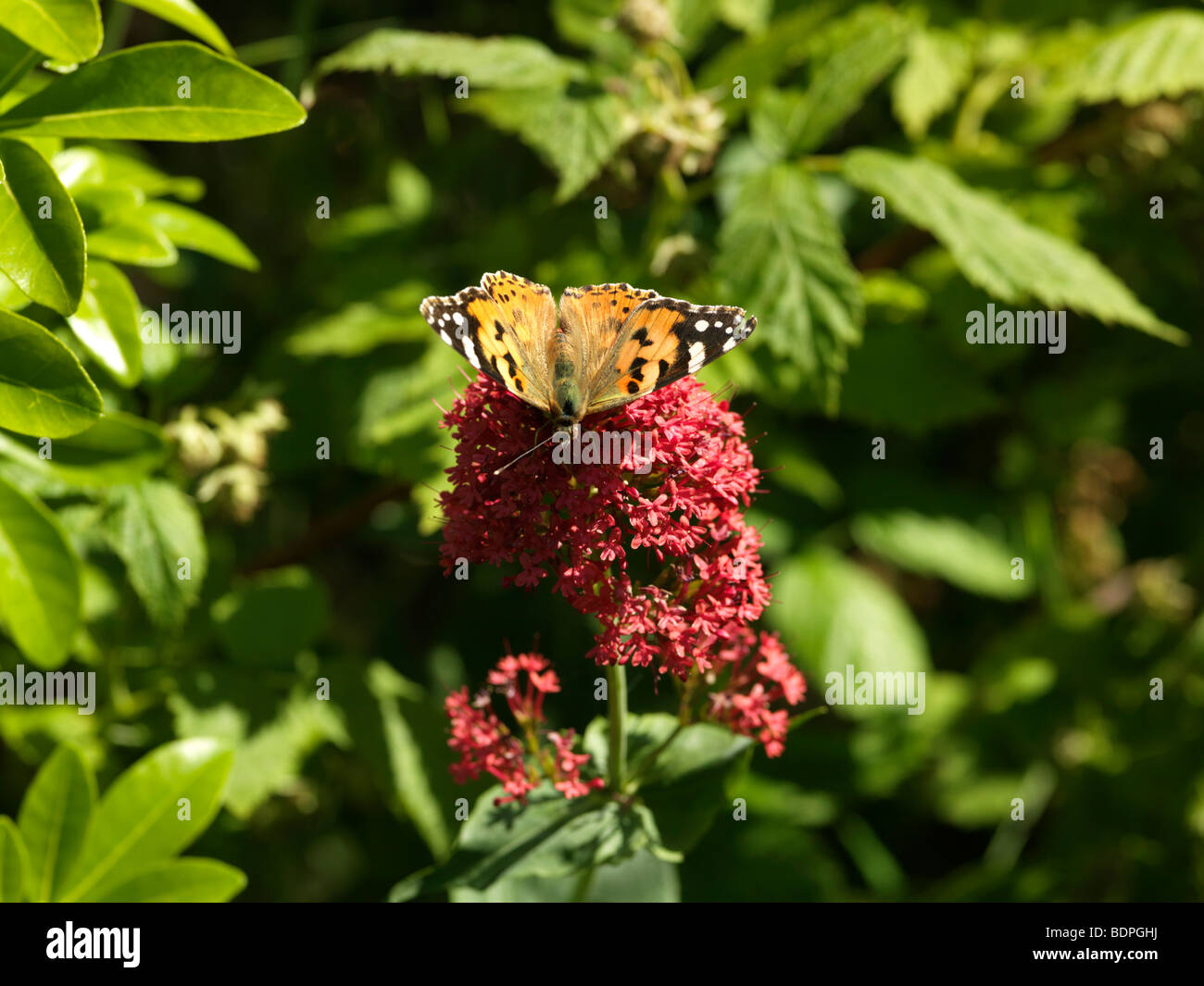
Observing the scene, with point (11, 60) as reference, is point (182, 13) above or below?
above

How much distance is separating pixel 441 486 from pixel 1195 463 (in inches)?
86.2

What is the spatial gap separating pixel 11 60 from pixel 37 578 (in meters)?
0.64

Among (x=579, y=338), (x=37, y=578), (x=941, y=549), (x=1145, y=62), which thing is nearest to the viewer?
(x=579, y=338)

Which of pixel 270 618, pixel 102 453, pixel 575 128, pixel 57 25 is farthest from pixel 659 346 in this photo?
pixel 270 618

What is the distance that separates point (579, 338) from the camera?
3.86 ft

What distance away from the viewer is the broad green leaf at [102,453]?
4.83ft

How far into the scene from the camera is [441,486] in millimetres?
1596

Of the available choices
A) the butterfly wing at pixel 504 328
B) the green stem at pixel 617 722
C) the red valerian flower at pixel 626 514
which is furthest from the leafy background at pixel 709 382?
the butterfly wing at pixel 504 328

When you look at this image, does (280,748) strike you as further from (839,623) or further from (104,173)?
(839,623)

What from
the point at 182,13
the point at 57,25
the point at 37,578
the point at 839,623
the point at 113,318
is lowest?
the point at 839,623

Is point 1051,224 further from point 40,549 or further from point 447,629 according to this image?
point 40,549

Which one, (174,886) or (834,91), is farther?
(834,91)

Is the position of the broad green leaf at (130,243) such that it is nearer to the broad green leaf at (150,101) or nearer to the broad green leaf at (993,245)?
the broad green leaf at (150,101)
